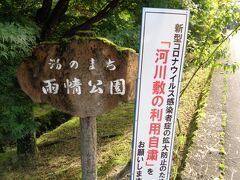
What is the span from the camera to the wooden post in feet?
10.6

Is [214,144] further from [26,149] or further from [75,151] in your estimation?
[26,149]

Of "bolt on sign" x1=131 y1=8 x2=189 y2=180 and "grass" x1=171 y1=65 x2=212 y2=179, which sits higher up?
"bolt on sign" x1=131 y1=8 x2=189 y2=180

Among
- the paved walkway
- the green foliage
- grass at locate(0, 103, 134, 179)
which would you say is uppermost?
the green foliage

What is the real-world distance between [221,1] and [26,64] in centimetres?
246

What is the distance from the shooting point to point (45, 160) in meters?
4.71

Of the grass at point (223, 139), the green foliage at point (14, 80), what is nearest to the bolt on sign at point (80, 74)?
the green foliage at point (14, 80)

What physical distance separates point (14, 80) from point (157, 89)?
1.54 m

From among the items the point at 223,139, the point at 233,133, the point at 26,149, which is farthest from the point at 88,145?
the point at 233,133

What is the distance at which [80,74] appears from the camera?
9.02 ft

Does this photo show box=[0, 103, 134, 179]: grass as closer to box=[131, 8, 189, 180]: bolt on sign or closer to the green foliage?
the green foliage

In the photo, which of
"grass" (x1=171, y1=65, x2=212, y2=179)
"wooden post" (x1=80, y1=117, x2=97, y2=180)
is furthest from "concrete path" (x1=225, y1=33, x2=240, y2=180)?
"wooden post" (x1=80, y1=117, x2=97, y2=180)

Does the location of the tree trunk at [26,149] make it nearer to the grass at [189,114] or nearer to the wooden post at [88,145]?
the wooden post at [88,145]

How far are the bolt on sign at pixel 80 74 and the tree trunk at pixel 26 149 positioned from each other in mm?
1805

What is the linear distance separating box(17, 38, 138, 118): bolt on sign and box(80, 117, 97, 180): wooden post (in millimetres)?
364
